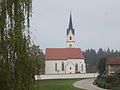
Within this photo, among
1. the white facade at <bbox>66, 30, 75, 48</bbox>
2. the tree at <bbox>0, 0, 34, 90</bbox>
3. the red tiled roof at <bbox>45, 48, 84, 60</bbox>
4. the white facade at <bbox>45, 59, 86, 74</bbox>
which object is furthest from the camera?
the white facade at <bbox>66, 30, 75, 48</bbox>

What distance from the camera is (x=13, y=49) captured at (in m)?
11.5

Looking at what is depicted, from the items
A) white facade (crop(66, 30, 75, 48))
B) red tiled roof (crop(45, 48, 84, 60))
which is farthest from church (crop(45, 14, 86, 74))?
white facade (crop(66, 30, 75, 48))

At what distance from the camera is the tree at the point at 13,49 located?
37.5 ft

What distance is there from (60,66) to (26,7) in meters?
72.2

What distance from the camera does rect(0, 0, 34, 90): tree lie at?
1144 centimetres

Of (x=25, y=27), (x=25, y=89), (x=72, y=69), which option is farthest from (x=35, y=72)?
(x=72, y=69)

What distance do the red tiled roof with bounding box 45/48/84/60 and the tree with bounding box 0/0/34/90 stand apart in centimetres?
7165

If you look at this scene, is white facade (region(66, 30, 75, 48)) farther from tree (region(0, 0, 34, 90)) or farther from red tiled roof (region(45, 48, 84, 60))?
tree (region(0, 0, 34, 90))

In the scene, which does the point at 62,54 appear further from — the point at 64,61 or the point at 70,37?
the point at 70,37

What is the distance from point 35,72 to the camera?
12.2 m

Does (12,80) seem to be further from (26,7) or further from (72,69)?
(72,69)

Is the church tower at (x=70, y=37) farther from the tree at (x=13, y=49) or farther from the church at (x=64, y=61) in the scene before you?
the tree at (x=13, y=49)

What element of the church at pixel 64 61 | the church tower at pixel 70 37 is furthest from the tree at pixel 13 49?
the church tower at pixel 70 37

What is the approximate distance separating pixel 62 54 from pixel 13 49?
239ft
